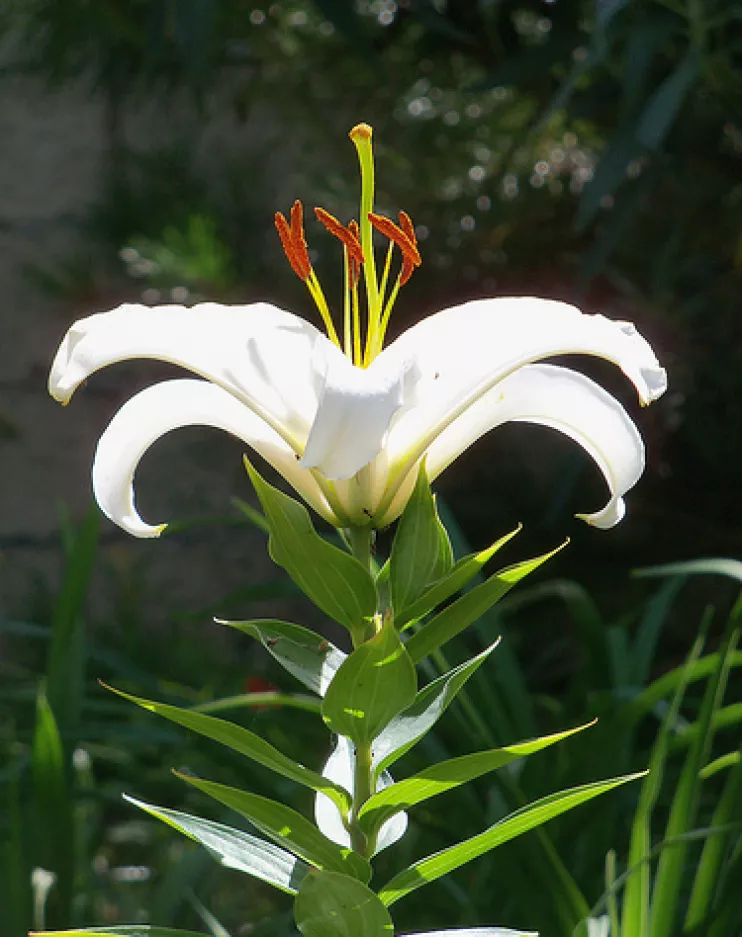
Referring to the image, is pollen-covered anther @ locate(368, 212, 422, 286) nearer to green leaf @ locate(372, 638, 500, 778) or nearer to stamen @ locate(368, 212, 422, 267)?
stamen @ locate(368, 212, 422, 267)

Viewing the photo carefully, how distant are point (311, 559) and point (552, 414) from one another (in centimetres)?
10

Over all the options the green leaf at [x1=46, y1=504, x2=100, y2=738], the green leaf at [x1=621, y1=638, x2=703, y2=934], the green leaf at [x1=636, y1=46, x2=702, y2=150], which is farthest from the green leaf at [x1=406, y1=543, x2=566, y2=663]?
the green leaf at [x1=636, y1=46, x2=702, y2=150]

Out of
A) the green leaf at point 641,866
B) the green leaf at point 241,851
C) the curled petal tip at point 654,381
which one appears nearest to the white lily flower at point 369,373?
the curled petal tip at point 654,381

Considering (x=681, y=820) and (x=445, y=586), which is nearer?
(x=445, y=586)

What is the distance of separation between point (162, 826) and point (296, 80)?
2.85ft

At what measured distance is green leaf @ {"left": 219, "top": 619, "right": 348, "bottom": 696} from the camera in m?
0.40

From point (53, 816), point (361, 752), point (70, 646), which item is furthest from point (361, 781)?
point (70, 646)

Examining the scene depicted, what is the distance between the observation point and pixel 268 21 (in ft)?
4.21

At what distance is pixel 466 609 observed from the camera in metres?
0.38

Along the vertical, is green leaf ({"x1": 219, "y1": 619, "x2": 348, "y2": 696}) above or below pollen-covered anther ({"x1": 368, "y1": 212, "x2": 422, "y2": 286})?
below

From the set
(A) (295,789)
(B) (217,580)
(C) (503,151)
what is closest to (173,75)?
(C) (503,151)

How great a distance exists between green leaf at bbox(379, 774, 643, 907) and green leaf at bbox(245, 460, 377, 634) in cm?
10

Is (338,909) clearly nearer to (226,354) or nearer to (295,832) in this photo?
(295,832)

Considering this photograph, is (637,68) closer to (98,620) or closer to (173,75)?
(173,75)
